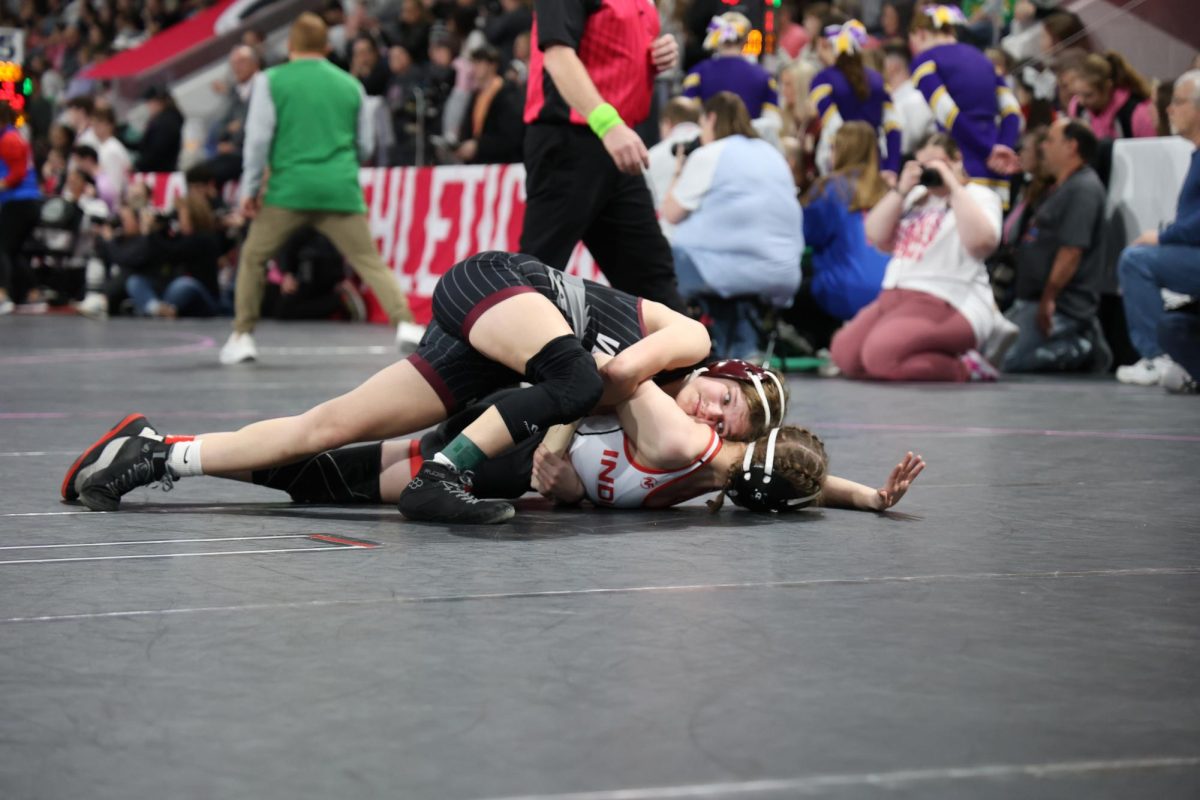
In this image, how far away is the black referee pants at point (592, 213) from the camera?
5219 millimetres

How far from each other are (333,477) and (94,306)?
34.5 feet

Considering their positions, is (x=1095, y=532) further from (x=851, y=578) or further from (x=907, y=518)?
(x=851, y=578)

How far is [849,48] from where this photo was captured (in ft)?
32.0

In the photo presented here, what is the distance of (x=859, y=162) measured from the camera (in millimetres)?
8828

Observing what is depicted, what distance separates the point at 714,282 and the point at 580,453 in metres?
4.48

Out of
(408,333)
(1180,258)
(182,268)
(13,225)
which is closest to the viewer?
(1180,258)

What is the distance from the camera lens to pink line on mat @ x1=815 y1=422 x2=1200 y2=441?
18.6ft

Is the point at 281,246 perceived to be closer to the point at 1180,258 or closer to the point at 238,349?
the point at 238,349

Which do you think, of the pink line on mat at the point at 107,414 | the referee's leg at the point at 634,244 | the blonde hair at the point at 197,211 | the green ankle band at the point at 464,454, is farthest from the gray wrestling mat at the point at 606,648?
the blonde hair at the point at 197,211

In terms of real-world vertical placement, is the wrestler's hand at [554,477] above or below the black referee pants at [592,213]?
below

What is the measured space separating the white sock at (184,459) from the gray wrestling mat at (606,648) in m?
0.10

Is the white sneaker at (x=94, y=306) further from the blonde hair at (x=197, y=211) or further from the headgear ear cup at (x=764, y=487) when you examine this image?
the headgear ear cup at (x=764, y=487)

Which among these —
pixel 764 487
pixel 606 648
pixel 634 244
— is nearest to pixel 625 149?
pixel 634 244

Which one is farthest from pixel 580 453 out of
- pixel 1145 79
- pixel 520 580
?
pixel 1145 79
